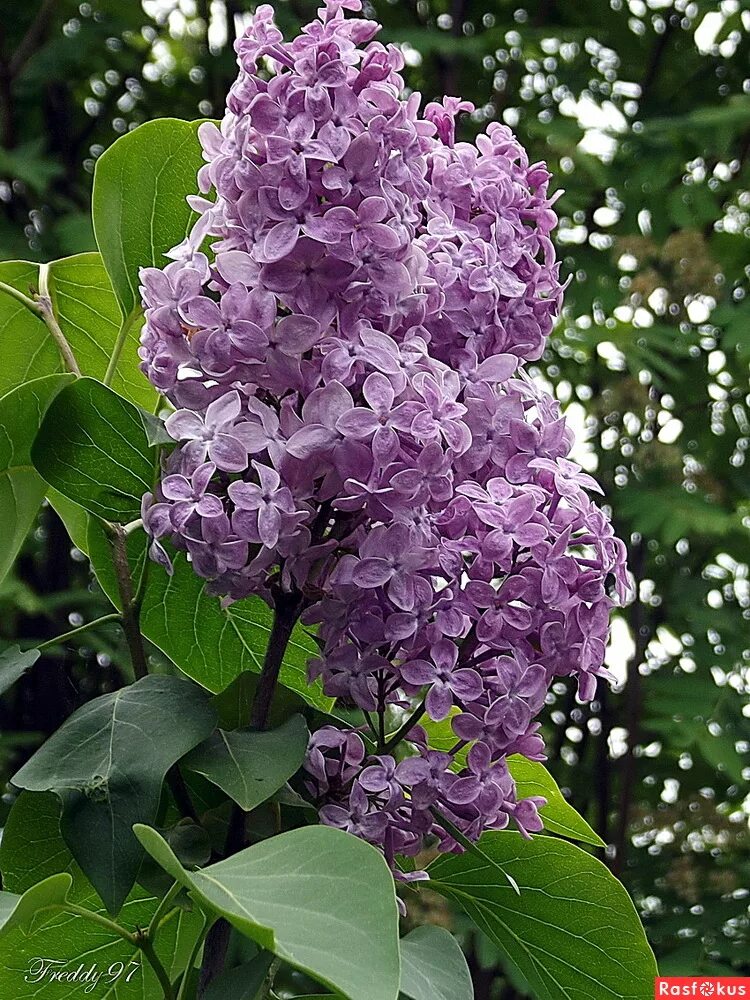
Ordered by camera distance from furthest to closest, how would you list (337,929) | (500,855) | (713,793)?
(713,793), (500,855), (337,929)

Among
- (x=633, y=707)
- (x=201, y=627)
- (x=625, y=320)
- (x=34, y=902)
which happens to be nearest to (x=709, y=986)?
(x=633, y=707)

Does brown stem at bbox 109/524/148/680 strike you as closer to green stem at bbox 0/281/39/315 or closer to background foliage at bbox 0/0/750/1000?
green stem at bbox 0/281/39/315

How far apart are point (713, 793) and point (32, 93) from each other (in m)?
1.28

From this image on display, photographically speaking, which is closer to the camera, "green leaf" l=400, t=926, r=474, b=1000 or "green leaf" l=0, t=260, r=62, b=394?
"green leaf" l=400, t=926, r=474, b=1000

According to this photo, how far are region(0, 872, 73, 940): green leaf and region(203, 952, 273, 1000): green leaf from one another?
46 millimetres

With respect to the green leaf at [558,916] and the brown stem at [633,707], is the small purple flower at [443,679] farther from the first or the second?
the brown stem at [633,707]

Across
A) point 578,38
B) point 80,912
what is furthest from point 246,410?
point 578,38

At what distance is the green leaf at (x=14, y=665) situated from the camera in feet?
1.17

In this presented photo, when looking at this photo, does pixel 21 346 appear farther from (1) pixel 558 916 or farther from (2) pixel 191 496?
(1) pixel 558 916

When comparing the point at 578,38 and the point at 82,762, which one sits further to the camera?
the point at 578,38

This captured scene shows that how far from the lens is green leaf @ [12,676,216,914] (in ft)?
0.99

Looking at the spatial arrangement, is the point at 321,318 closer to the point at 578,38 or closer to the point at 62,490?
the point at 62,490

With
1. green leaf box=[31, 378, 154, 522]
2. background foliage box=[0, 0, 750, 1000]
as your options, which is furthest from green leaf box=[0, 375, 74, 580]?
background foliage box=[0, 0, 750, 1000]

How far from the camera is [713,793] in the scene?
58.4 inches
